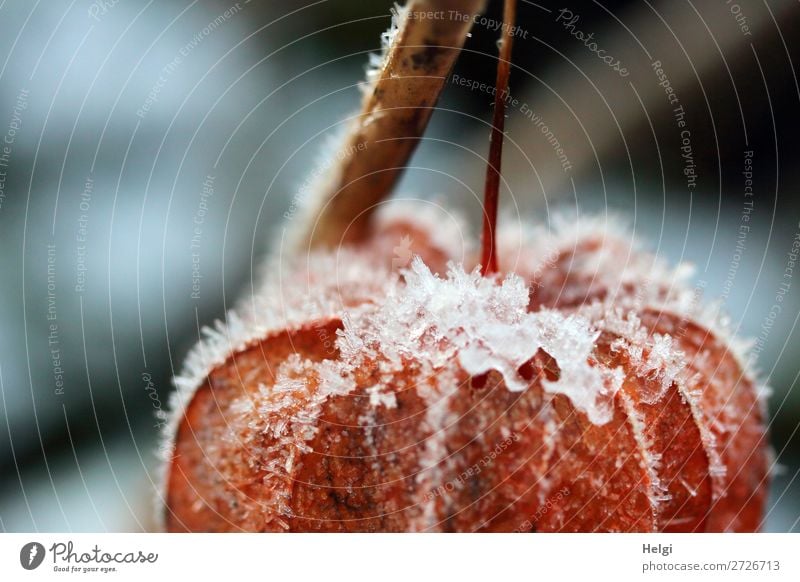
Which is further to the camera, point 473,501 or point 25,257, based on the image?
point 25,257

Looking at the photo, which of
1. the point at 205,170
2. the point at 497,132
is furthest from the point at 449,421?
the point at 205,170

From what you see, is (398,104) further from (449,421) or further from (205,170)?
(205,170)

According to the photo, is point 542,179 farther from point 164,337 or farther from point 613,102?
point 164,337

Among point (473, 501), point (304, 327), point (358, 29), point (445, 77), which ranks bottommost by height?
point (473, 501)

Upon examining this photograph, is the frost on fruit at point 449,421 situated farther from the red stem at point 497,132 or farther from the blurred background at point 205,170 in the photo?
the blurred background at point 205,170

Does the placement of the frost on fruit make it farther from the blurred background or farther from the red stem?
the blurred background

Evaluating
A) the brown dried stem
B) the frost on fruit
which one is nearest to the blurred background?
the brown dried stem

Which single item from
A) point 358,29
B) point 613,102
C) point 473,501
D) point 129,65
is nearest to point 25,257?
point 129,65
